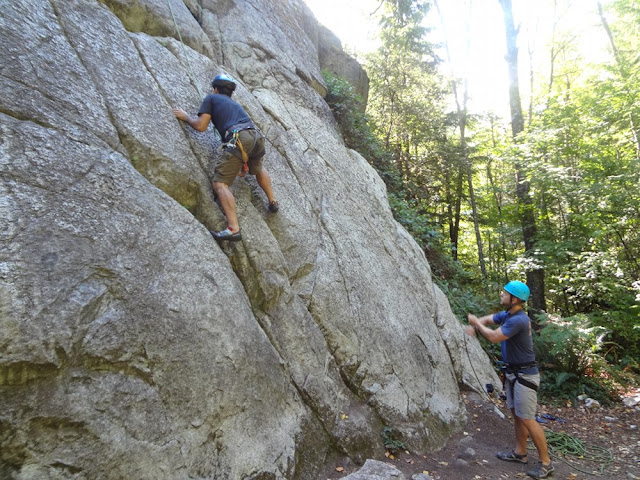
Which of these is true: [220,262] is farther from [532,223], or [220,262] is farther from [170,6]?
[532,223]

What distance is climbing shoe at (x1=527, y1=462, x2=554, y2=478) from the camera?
4961mm

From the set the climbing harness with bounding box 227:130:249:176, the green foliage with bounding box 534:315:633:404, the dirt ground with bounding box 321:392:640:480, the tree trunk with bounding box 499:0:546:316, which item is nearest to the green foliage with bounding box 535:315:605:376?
the green foliage with bounding box 534:315:633:404

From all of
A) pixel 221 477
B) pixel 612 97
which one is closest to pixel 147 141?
pixel 221 477

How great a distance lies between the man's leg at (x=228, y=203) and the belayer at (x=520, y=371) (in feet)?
11.6

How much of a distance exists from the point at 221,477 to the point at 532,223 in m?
12.9

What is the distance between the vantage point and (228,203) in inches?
178

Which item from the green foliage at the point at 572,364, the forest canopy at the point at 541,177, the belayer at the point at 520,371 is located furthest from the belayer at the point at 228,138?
the green foliage at the point at 572,364

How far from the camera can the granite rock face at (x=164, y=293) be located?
2.78m

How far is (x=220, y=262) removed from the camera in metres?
4.16

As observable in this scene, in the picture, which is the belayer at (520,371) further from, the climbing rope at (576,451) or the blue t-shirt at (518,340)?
the climbing rope at (576,451)

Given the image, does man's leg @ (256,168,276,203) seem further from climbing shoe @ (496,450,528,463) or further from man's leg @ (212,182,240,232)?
climbing shoe @ (496,450,528,463)

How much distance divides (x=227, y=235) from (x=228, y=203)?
1.42 ft

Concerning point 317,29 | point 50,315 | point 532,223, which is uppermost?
point 317,29

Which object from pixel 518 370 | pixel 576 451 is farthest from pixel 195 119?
pixel 576 451
